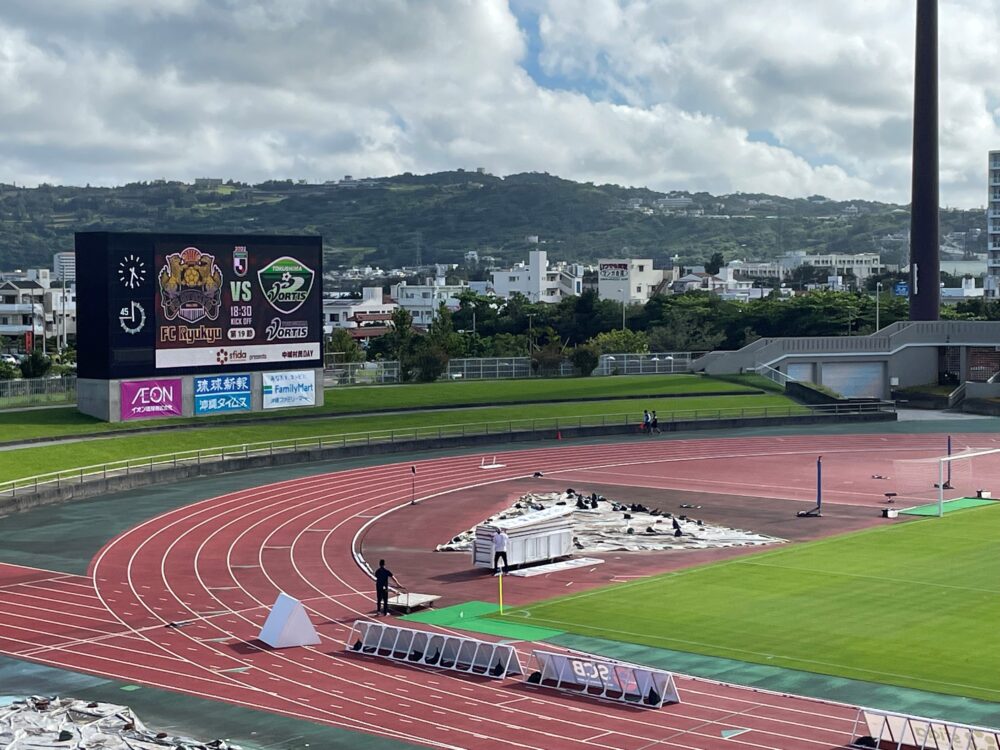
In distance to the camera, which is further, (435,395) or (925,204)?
(925,204)

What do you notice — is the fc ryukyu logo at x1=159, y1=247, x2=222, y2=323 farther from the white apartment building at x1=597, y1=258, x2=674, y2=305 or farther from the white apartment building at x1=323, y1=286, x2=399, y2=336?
the white apartment building at x1=597, y1=258, x2=674, y2=305

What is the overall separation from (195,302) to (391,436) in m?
11.5

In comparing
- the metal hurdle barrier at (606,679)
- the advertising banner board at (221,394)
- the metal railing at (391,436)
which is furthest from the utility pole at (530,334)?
the metal hurdle barrier at (606,679)

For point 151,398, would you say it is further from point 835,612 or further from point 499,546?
point 835,612

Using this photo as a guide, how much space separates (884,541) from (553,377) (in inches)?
2235

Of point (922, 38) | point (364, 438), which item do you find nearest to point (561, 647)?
point (364, 438)

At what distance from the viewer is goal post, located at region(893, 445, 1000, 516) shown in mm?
51719

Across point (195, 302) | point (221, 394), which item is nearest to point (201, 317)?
point (195, 302)

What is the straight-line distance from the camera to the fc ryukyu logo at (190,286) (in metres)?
64.9

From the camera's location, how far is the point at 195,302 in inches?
2601

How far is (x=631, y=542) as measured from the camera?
42.5 metres

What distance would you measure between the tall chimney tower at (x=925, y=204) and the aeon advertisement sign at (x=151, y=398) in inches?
2272

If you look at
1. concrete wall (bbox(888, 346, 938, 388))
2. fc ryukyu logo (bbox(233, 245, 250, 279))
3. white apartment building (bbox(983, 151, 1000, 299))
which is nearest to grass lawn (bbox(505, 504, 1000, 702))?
fc ryukyu logo (bbox(233, 245, 250, 279))

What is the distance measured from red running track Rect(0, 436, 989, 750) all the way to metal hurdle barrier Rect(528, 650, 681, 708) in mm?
397
